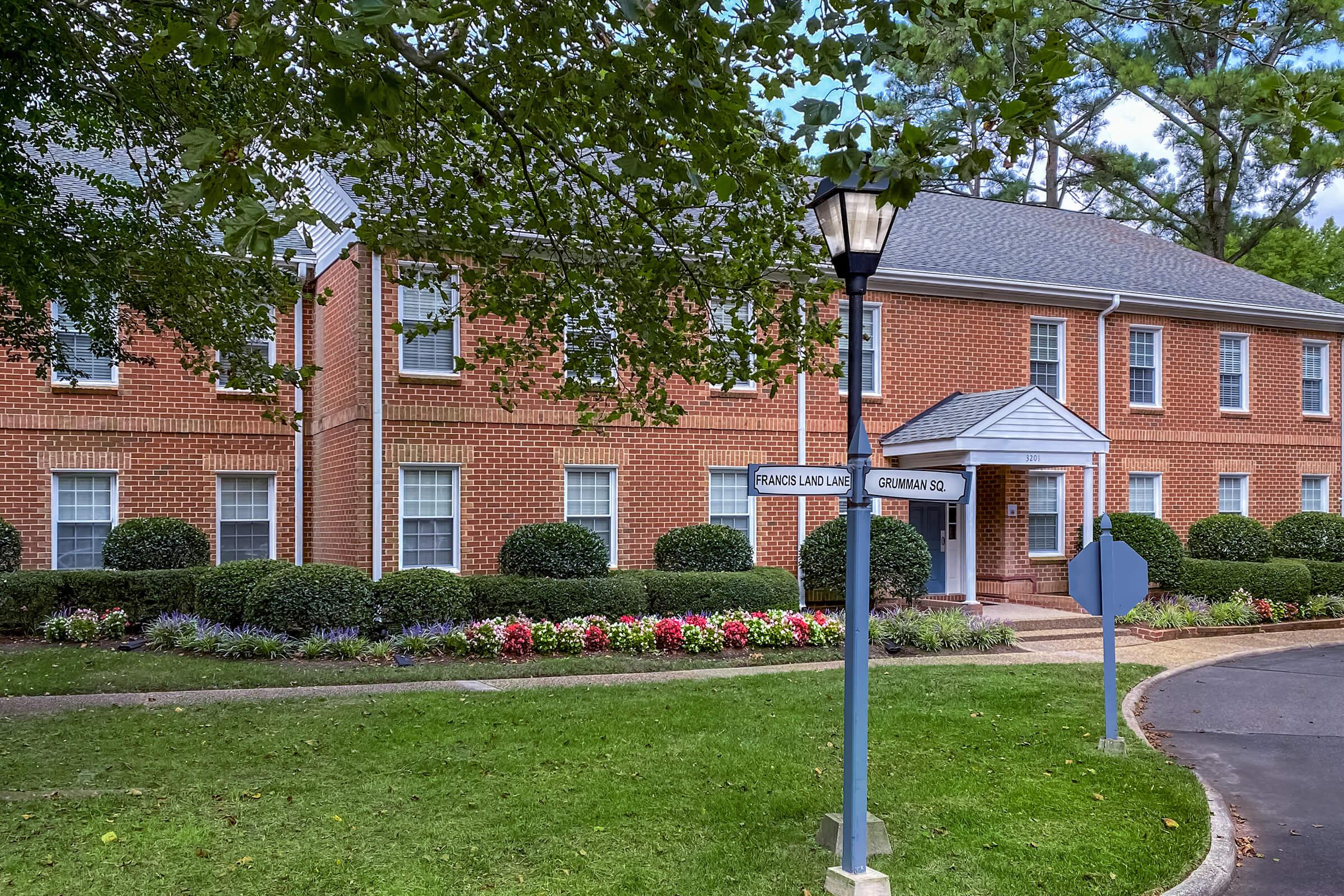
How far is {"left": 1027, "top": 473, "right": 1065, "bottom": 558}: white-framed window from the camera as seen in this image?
1953 centimetres

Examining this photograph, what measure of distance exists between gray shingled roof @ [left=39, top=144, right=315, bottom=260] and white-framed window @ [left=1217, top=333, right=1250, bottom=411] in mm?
17418

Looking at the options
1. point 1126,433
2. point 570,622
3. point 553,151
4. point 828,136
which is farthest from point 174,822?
point 1126,433

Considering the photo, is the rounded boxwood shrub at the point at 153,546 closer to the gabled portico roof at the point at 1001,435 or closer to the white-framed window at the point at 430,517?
the white-framed window at the point at 430,517

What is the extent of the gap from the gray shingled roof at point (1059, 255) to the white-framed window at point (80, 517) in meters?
13.0

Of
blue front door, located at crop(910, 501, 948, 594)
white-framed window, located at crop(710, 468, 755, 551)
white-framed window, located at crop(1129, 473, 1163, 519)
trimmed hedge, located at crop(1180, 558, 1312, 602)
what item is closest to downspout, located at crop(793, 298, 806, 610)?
white-framed window, located at crop(710, 468, 755, 551)

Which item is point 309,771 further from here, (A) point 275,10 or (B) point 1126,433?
(B) point 1126,433

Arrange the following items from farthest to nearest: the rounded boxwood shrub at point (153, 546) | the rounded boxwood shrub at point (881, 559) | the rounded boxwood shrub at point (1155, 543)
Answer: the rounded boxwood shrub at point (1155, 543)
the rounded boxwood shrub at point (881, 559)
the rounded boxwood shrub at point (153, 546)

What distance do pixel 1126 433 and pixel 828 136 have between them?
684 inches

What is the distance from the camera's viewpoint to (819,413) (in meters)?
18.0

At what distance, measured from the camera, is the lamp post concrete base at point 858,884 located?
5277mm

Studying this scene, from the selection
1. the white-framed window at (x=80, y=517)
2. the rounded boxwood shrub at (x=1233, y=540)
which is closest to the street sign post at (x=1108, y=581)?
the rounded boxwood shrub at (x=1233, y=540)

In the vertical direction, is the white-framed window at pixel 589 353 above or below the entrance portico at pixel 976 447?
above

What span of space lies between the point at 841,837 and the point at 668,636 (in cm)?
775

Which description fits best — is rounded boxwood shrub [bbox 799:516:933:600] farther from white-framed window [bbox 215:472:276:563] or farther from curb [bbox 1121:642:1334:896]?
white-framed window [bbox 215:472:276:563]
